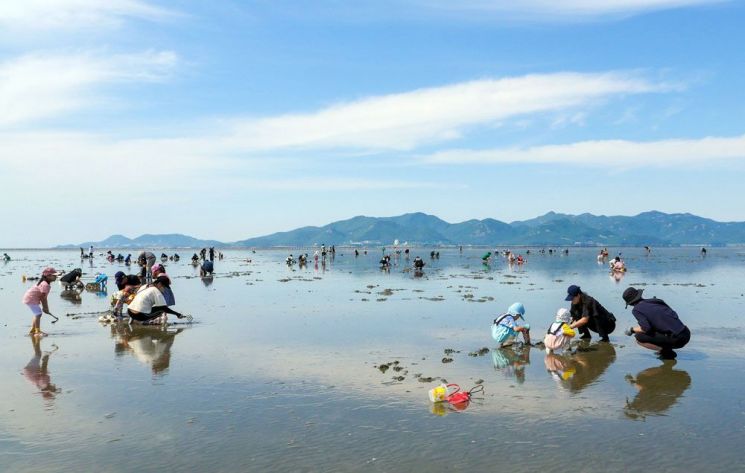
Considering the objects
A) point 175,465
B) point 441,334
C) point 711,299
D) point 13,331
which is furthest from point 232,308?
point 711,299

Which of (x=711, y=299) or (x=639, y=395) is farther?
(x=711, y=299)

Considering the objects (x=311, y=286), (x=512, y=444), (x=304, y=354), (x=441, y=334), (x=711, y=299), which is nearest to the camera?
(x=512, y=444)

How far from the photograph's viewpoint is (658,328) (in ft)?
47.7

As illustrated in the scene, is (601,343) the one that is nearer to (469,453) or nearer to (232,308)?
A: (469,453)

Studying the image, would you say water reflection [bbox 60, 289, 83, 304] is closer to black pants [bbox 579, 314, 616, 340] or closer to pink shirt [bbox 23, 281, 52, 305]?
pink shirt [bbox 23, 281, 52, 305]

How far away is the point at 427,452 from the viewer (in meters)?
8.12

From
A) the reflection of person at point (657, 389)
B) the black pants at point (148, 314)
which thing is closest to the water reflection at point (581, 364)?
the reflection of person at point (657, 389)

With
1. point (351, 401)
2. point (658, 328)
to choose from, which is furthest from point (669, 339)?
point (351, 401)

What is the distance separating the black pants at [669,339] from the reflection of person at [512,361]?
3193 millimetres

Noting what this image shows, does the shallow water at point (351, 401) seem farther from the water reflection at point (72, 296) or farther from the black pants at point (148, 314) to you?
the water reflection at point (72, 296)

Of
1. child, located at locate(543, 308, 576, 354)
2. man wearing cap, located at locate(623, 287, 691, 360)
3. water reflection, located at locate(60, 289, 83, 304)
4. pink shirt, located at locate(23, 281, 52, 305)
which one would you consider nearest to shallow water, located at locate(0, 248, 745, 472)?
man wearing cap, located at locate(623, 287, 691, 360)

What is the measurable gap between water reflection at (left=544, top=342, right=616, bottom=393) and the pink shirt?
16.7 m

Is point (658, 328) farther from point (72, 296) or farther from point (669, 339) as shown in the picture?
point (72, 296)

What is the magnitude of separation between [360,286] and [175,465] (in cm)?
3134
